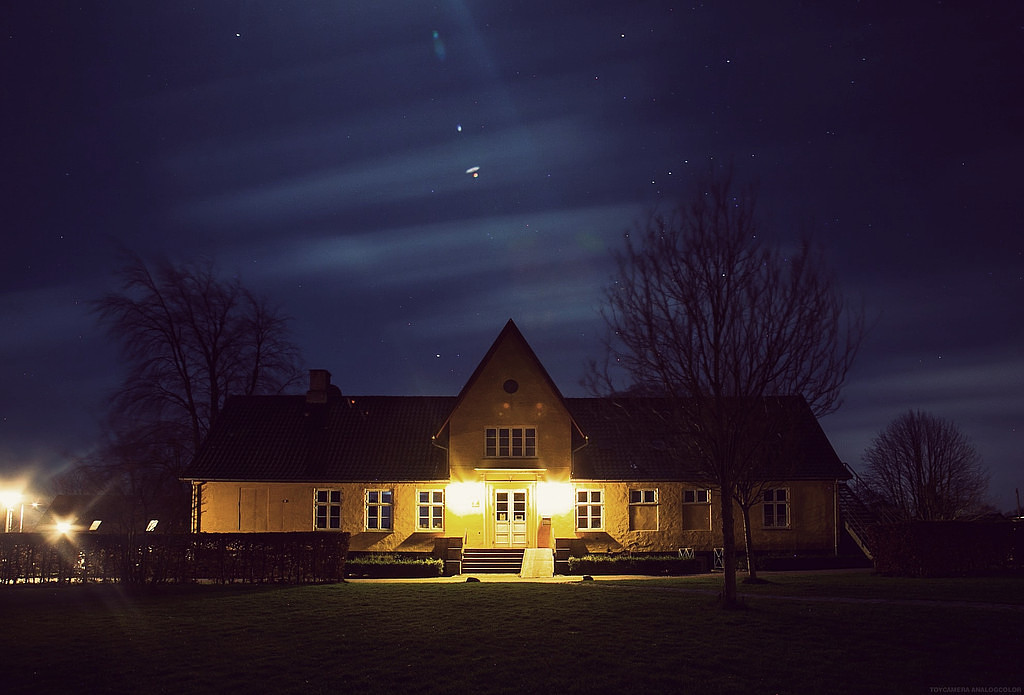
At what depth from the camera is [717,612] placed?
16.2 m

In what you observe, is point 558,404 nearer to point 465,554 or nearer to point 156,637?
point 465,554

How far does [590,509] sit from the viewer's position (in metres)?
34.2

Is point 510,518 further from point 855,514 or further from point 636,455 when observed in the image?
point 855,514

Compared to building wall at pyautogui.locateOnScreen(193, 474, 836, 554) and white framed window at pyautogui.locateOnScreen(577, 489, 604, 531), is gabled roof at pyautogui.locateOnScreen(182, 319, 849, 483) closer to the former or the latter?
building wall at pyautogui.locateOnScreen(193, 474, 836, 554)

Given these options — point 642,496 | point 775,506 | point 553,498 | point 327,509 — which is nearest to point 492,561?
point 553,498

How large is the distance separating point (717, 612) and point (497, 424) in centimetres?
1864

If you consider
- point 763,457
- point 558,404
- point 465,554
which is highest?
point 558,404

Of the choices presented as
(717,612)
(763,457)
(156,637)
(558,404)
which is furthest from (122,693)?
(558,404)

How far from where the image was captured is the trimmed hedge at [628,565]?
1111 inches

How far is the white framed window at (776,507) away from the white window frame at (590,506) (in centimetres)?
615

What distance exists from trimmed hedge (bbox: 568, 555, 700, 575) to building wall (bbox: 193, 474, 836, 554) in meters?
4.76

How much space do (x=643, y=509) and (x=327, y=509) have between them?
471 inches

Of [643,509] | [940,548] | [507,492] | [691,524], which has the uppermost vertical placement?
[507,492]

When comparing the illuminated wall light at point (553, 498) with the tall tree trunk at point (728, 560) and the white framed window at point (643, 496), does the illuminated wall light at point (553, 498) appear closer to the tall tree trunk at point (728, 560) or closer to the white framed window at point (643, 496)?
the white framed window at point (643, 496)
